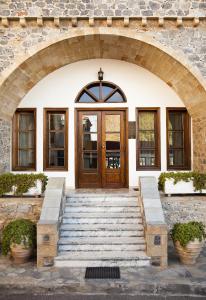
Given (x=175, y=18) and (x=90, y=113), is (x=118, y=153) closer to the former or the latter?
(x=90, y=113)

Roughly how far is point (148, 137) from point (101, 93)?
1.94m

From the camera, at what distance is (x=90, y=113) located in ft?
28.8

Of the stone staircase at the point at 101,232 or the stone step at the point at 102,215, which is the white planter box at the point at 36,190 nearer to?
the stone staircase at the point at 101,232

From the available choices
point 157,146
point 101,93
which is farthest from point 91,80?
point 157,146

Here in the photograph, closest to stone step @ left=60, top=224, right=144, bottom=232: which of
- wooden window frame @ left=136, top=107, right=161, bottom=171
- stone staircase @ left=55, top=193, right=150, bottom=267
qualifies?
stone staircase @ left=55, top=193, right=150, bottom=267

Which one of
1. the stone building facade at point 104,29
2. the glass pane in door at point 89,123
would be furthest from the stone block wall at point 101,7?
the glass pane in door at point 89,123

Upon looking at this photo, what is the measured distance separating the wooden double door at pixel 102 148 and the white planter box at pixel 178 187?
194cm

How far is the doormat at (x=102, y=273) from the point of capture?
477cm

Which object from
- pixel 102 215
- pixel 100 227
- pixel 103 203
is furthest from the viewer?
pixel 103 203

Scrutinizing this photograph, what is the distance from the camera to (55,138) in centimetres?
881

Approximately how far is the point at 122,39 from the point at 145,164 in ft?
11.9

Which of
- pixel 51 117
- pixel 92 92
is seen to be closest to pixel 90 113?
pixel 92 92

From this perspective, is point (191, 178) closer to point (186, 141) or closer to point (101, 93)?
point (186, 141)

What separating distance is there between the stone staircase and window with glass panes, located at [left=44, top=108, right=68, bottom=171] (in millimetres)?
2054
